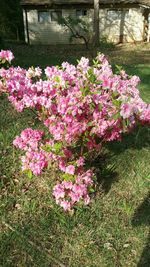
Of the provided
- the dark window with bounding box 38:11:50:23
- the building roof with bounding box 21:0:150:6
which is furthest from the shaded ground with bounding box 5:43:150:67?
the building roof with bounding box 21:0:150:6

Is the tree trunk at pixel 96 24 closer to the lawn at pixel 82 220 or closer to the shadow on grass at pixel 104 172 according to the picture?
the lawn at pixel 82 220

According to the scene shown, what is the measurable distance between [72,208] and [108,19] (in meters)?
24.0

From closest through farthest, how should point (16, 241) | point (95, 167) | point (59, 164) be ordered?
1. point (16, 241)
2. point (59, 164)
3. point (95, 167)

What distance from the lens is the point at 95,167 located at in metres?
5.51

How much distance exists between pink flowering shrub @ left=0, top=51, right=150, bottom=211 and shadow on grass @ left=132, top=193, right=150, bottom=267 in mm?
680

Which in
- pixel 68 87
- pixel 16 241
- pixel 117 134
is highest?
pixel 68 87

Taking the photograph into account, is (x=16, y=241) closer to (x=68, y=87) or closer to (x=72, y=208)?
(x=72, y=208)

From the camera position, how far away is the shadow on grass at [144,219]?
3.96 m

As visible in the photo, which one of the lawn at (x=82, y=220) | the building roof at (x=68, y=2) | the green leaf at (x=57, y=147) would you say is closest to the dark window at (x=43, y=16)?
the building roof at (x=68, y=2)

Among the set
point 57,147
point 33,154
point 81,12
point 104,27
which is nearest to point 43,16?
point 81,12

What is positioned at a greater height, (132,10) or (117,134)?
(132,10)

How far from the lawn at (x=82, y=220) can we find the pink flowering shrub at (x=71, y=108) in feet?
1.04

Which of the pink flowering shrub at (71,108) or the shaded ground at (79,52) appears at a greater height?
the shaded ground at (79,52)

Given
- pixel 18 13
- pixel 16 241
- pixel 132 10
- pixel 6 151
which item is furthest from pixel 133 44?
pixel 16 241
